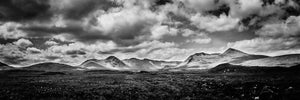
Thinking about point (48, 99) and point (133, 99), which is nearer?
point (48, 99)

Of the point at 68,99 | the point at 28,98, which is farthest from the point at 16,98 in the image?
the point at 68,99

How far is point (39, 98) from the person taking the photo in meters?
18.3

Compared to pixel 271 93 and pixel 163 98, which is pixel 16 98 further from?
pixel 271 93

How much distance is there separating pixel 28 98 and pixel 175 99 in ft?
45.4

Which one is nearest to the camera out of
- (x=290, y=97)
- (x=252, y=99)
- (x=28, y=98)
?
(x=290, y=97)

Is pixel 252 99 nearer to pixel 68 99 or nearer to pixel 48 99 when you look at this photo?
pixel 68 99

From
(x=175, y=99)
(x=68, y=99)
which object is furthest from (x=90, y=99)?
(x=175, y=99)

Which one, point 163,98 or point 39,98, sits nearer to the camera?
point 39,98

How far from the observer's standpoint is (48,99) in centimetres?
1762

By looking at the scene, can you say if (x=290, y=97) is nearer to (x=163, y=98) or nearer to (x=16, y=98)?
(x=163, y=98)

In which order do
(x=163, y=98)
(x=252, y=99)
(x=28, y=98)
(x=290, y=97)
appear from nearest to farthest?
(x=290, y=97)
(x=252, y=99)
(x=28, y=98)
(x=163, y=98)

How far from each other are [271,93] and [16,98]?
2340 centimetres

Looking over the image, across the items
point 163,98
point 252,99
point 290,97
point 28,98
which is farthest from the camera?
point 163,98

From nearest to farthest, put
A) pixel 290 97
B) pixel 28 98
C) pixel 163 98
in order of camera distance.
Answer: pixel 290 97
pixel 28 98
pixel 163 98
